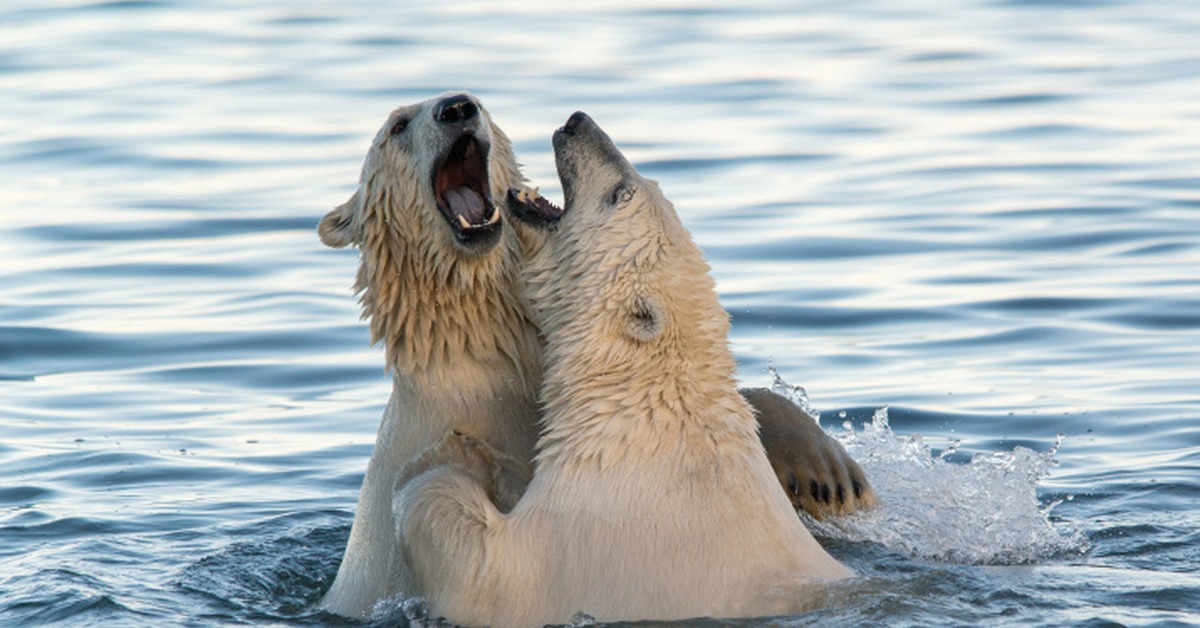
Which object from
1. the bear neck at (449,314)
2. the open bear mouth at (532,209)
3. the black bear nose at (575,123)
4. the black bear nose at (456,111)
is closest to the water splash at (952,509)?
the bear neck at (449,314)

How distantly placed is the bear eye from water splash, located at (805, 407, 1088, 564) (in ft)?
5.03

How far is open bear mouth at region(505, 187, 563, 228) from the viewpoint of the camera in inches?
261

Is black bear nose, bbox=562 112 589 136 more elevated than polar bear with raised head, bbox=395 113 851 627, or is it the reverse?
black bear nose, bbox=562 112 589 136

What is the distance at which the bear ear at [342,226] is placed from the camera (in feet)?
23.6

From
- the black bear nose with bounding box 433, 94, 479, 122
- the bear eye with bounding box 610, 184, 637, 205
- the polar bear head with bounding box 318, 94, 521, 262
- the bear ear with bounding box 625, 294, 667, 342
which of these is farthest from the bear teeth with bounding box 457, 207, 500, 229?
the bear ear with bounding box 625, 294, 667, 342

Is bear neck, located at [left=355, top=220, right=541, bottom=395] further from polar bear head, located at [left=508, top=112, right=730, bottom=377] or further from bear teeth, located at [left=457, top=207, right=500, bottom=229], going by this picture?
polar bear head, located at [left=508, top=112, right=730, bottom=377]

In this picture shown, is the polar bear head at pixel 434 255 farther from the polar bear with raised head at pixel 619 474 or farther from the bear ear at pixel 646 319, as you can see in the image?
the bear ear at pixel 646 319

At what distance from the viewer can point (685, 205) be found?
45.5 feet

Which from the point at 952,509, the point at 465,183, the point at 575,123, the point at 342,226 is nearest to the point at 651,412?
the point at 575,123

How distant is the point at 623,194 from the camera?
6332 mm

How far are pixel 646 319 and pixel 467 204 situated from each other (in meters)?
1.18

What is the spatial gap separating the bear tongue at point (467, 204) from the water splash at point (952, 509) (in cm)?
150

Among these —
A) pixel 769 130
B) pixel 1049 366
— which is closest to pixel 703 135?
pixel 769 130

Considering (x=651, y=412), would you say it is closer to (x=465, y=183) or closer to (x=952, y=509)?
(x=465, y=183)
